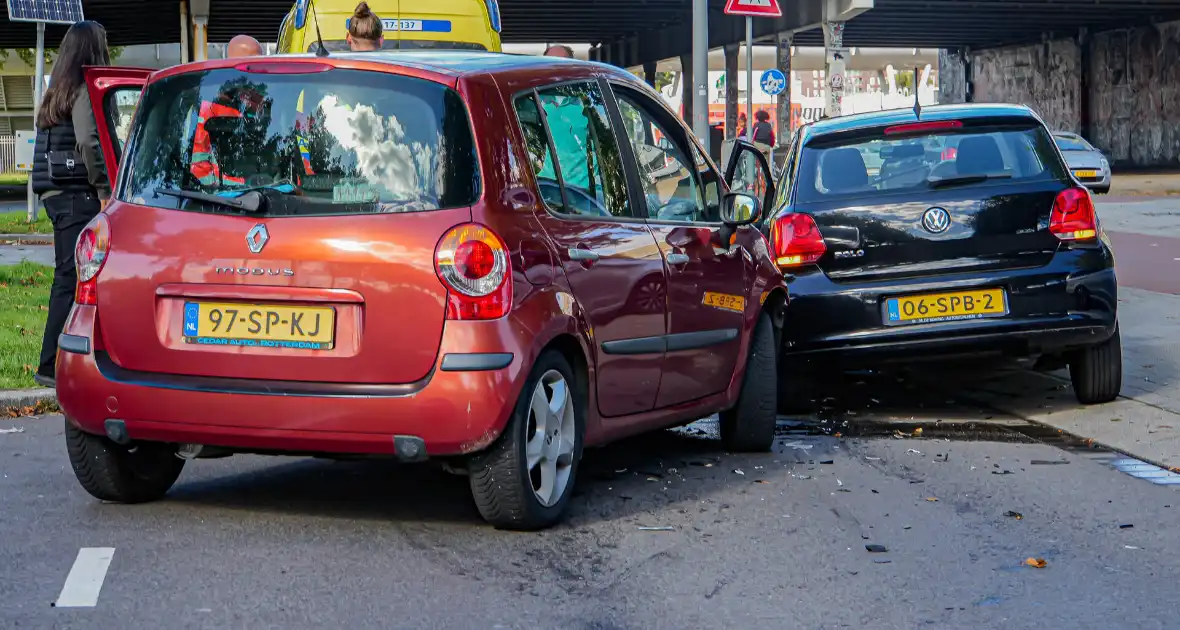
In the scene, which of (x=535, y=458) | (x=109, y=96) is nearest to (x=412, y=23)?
(x=109, y=96)

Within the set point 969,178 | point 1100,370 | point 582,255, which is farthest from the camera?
point 1100,370

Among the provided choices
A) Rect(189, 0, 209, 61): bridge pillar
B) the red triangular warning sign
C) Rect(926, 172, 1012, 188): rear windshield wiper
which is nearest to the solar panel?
the red triangular warning sign

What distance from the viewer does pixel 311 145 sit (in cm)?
539

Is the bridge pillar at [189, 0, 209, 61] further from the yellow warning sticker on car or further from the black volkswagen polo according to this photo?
the yellow warning sticker on car

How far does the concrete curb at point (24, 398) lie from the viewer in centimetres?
823

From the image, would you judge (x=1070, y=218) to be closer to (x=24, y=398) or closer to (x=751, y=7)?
(x=24, y=398)

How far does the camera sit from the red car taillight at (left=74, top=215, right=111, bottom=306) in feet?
18.1

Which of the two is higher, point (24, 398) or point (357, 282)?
point (357, 282)

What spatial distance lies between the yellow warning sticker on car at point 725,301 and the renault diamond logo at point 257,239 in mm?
1967

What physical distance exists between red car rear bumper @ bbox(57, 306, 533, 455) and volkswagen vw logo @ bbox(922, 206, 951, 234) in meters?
3.30

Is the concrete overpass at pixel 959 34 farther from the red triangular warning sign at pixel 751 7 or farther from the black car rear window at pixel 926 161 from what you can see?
the black car rear window at pixel 926 161

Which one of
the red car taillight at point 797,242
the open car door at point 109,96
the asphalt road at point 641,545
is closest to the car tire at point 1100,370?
the asphalt road at point 641,545

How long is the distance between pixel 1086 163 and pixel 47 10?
43.3ft

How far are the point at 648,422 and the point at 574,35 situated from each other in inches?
2184
